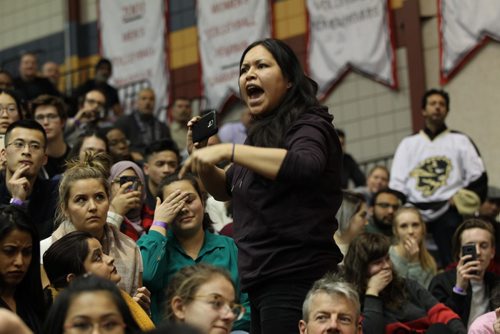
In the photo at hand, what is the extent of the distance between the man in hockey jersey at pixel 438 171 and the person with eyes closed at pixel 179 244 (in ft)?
13.5

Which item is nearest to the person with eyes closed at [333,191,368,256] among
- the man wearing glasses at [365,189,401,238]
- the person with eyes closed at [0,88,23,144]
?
the man wearing glasses at [365,189,401,238]

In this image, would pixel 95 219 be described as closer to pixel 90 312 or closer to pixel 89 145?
pixel 90 312

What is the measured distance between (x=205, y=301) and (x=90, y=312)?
2.89 feet

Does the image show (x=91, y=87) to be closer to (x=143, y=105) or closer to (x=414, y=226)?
(x=143, y=105)

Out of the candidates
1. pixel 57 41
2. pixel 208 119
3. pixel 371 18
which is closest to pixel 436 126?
pixel 371 18

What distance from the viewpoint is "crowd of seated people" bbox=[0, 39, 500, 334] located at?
16.3ft

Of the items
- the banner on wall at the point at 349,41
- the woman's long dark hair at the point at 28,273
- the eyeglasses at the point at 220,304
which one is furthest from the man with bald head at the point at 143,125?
the eyeglasses at the point at 220,304

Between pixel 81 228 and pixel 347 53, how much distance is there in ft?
27.5

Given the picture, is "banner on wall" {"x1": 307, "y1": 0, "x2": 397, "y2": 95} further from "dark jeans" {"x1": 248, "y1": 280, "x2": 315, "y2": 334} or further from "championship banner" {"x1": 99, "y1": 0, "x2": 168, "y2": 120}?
"dark jeans" {"x1": 248, "y1": 280, "x2": 315, "y2": 334}

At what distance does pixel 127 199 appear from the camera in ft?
23.9

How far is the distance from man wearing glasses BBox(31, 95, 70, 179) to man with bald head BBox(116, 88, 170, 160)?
304 cm

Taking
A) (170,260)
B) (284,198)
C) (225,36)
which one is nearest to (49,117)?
(170,260)

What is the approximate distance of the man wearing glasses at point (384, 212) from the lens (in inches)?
409

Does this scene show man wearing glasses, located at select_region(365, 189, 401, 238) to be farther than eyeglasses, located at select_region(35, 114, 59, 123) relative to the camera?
Yes
